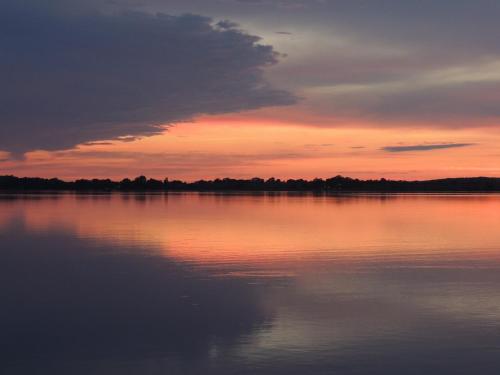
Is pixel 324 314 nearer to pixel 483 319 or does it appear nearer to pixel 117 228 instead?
pixel 483 319

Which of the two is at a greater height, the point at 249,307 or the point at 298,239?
the point at 298,239

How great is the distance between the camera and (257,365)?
948 centimetres

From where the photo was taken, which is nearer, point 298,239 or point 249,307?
point 249,307

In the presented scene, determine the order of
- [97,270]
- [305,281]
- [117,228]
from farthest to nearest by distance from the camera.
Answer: [117,228]
[97,270]
[305,281]

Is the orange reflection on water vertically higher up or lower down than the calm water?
higher up

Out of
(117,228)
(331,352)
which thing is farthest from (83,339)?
(117,228)

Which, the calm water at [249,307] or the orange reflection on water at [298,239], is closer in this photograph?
the calm water at [249,307]

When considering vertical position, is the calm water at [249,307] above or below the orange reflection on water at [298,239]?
below

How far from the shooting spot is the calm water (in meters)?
9.88

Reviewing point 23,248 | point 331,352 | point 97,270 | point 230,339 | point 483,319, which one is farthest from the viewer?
point 23,248

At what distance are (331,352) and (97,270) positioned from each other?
10931 millimetres

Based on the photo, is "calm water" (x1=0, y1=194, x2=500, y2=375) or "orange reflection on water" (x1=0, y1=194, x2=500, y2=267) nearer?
"calm water" (x1=0, y1=194, x2=500, y2=375)

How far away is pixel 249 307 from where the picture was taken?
44.7 feet

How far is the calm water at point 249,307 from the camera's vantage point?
9.88 metres
